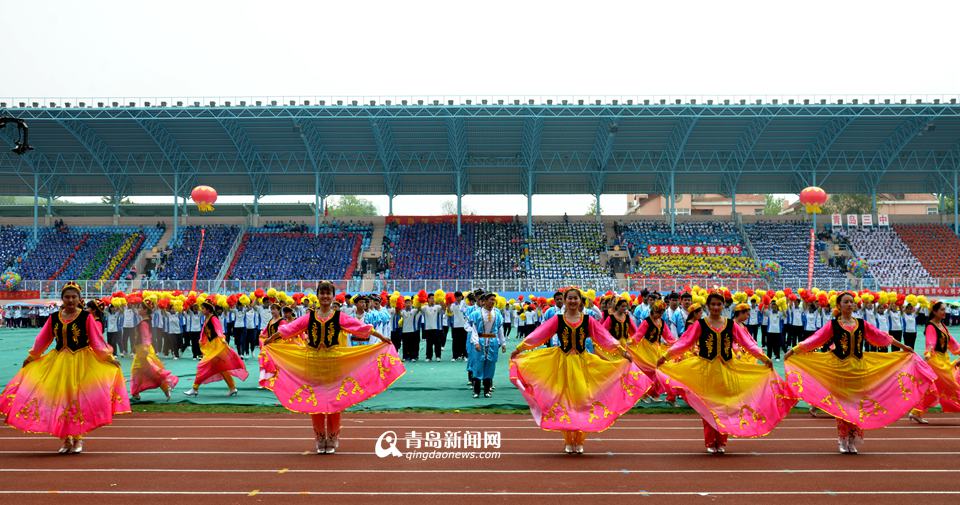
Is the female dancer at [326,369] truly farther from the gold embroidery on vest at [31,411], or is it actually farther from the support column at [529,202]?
the support column at [529,202]

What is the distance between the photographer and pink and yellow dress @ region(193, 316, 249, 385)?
1157cm

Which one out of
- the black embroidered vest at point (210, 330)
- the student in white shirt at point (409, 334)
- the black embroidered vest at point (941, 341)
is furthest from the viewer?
the student in white shirt at point (409, 334)

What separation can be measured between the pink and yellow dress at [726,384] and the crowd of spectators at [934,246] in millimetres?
36927

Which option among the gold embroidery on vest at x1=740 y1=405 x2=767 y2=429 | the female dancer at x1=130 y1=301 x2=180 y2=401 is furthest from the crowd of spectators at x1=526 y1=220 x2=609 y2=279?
the gold embroidery on vest at x1=740 y1=405 x2=767 y2=429

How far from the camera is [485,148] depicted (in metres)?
42.2

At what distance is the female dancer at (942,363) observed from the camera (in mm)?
9773

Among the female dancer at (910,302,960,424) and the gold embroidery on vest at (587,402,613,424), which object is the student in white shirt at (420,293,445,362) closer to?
the female dancer at (910,302,960,424)

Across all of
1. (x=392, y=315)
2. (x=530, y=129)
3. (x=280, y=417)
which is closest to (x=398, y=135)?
(x=530, y=129)

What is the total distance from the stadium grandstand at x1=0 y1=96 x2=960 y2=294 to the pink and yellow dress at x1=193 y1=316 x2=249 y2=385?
2500 centimetres

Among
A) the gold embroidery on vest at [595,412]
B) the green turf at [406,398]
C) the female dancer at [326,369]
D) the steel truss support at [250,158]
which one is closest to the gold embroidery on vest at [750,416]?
the gold embroidery on vest at [595,412]

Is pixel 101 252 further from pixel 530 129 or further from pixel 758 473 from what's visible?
pixel 758 473

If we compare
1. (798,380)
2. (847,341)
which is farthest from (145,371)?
(847,341)

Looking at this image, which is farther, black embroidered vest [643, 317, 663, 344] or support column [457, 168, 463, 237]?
support column [457, 168, 463, 237]

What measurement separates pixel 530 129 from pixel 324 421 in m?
32.8
